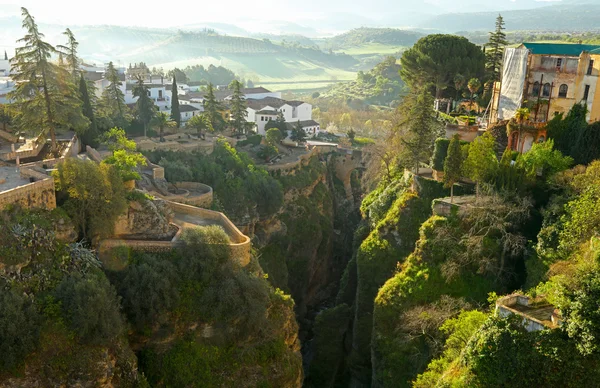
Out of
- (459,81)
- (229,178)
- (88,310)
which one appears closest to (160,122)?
(229,178)

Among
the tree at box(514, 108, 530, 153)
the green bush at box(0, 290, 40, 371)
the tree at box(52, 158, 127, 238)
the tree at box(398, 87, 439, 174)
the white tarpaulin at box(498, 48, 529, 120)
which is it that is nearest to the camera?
the green bush at box(0, 290, 40, 371)

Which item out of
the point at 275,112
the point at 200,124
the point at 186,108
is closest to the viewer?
the point at 200,124

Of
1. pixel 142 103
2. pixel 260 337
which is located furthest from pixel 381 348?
pixel 142 103

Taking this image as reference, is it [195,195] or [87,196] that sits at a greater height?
[87,196]

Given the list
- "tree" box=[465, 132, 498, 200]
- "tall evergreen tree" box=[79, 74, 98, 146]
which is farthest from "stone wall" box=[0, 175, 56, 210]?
"tree" box=[465, 132, 498, 200]

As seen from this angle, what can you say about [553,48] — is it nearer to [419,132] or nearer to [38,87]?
[419,132]

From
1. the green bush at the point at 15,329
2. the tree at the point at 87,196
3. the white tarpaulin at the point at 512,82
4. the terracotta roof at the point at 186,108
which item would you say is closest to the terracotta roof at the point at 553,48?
the white tarpaulin at the point at 512,82

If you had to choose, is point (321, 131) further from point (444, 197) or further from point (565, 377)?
point (565, 377)

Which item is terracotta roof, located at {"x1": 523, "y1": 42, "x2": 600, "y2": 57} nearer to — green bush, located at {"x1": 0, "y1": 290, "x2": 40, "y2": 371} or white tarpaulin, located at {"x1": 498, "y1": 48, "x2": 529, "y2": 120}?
white tarpaulin, located at {"x1": 498, "y1": 48, "x2": 529, "y2": 120}

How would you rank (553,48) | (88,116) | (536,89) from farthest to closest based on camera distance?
(88,116) → (553,48) → (536,89)
